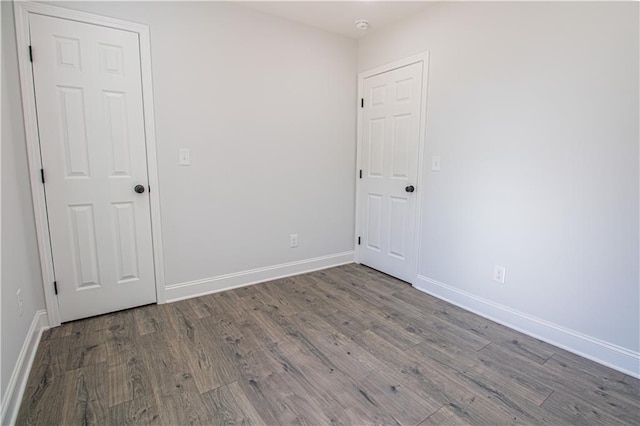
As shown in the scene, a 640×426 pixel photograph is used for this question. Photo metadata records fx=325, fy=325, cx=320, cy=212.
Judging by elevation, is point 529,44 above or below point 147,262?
above

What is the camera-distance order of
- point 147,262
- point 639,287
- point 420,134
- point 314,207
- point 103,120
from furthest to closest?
1. point 314,207
2. point 420,134
3. point 147,262
4. point 103,120
5. point 639,287

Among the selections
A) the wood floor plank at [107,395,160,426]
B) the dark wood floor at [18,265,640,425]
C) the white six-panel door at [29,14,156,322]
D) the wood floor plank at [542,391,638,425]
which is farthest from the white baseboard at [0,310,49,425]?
the wood floor plank at [542,391,638,425]

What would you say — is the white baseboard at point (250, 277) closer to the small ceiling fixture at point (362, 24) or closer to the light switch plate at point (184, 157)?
the light switch plate at point (184, 157)

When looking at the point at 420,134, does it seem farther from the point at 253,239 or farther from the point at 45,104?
the point at 45,104

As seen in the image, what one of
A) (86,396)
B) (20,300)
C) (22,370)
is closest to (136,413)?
(86,396)

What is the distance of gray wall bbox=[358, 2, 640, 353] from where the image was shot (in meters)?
1.80

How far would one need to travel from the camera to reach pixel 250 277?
3064 millimetres

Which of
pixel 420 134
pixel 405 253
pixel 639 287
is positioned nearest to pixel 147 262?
pixel 405 253

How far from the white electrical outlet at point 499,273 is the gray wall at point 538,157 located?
4 centimetres

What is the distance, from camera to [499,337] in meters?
2.19

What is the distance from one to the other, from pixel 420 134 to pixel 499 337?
1.70m

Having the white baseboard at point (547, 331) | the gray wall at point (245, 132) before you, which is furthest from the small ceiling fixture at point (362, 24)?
the white baseboard at point (547, 331)

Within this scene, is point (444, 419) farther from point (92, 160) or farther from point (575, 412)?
point (92, 160)

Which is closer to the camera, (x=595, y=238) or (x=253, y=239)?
(x=595, y=238)
